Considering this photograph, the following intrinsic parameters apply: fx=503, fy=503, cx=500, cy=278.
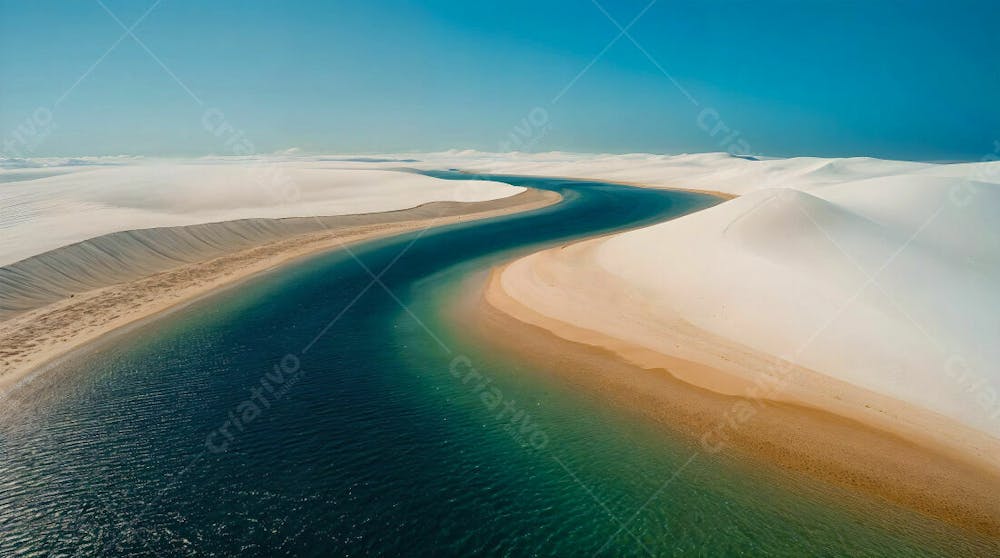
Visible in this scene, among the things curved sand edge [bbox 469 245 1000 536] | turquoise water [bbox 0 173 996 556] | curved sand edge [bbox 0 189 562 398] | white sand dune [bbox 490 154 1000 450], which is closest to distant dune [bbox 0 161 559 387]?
curved sand edge [bbox 0 189 562 398]

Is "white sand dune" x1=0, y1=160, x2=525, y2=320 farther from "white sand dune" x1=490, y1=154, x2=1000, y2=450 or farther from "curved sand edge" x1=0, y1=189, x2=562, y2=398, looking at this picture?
"white sand dune" x1=490, y1=154, x2=1000, y2=450

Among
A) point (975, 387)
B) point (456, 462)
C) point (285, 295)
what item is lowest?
point (975, 387)

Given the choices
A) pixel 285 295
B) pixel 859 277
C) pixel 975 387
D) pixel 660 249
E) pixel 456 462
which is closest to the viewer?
pixel 456 462

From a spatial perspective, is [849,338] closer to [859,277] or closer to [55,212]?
[859,277]

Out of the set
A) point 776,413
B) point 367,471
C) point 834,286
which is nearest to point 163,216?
point 367,471

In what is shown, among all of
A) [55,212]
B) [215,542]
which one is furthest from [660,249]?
[55,212]

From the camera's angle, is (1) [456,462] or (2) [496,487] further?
(1) [456,462]
